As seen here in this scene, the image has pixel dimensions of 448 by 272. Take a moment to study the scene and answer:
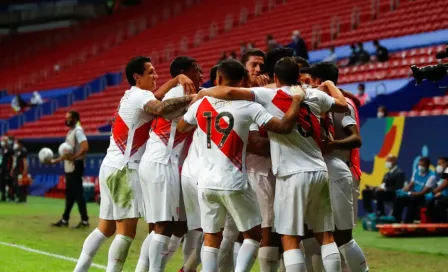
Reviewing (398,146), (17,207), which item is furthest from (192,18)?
(398,146)

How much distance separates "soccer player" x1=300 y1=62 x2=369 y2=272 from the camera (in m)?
7.47

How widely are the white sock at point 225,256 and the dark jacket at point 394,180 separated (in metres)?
8.28

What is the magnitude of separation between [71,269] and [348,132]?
3.97 m

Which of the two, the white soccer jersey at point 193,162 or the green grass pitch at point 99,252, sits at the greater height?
the white soccer jersey at point 193,162

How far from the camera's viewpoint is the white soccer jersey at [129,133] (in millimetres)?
8125

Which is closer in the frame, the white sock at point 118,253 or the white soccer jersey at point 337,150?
the white soccer jersey at point 337,150

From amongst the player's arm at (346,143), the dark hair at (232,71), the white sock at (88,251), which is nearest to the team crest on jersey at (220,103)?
the dark hair at (232,71)

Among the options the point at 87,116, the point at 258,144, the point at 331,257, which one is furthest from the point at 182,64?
the point at 87,116

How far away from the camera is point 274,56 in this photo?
803 cm

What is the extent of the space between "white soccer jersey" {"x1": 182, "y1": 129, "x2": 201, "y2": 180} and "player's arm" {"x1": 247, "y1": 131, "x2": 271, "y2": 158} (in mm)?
605

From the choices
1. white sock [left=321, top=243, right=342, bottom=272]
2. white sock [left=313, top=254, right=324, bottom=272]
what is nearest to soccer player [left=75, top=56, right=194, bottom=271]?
white sock [left=313, top=254, right=324, bottom=272]

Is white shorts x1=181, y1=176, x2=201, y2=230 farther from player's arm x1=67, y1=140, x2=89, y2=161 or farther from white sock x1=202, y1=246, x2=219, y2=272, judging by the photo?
player's arm x1=67, y1=140, x2=89, y2=161

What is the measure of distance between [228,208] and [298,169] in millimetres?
684

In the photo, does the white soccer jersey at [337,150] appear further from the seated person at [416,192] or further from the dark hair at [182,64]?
the seated person at [416,192]
